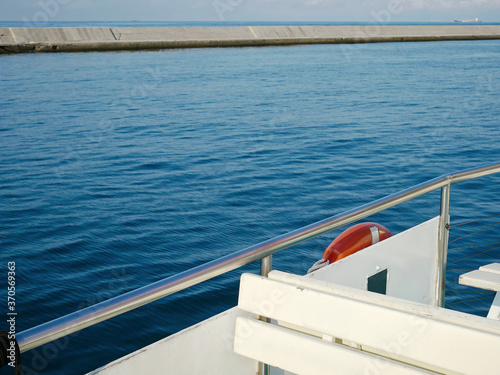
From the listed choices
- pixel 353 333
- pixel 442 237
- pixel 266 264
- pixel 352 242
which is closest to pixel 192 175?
pixel 352 242

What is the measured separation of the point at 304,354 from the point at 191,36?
132 feet

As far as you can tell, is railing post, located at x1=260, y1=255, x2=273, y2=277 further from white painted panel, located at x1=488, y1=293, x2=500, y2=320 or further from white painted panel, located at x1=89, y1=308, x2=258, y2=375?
white painted panel, located at x1=488, y1=293, x2=500, y2=320

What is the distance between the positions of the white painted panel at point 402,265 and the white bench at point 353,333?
33 centimetres

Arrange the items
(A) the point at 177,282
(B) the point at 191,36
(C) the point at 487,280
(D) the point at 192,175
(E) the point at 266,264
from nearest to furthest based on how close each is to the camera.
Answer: (A) the point at 177,282 < (E) the point at 266,264 < (C) the point at 487,280 < (D) the point at 192,175 < (B) the point at 191,36

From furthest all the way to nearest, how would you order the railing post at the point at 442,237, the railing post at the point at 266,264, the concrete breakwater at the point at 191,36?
the concrete breakwater at the point at 191,36 < the railing post at the point at 442,237 < the railing post at the point at 266,264

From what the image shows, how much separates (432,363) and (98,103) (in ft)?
49.9

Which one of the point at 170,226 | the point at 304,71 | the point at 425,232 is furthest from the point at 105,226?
the point at 304,71

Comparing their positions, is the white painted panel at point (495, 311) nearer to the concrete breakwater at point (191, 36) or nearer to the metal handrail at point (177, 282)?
the metal handrail at point (177, 282)

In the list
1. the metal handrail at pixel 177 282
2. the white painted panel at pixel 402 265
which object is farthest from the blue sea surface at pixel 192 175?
the metal handrail at pixel 177 282

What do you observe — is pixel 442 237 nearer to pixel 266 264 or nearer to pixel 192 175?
pixel 266 264

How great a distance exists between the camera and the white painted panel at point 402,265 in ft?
8.10

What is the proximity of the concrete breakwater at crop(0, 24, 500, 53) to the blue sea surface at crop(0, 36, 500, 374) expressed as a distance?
13.8m

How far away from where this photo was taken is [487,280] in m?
3.04

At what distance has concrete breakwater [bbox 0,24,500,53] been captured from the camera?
3403 cm
